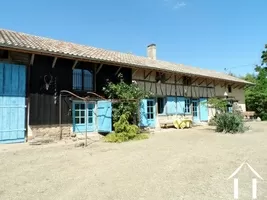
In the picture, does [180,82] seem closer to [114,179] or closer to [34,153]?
[34,153]

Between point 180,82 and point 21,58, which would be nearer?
point 21,58

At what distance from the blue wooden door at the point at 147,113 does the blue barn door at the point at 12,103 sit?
6.19 m

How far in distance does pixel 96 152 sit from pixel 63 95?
3910mm

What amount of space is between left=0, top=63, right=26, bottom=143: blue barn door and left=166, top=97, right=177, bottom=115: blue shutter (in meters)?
8.81

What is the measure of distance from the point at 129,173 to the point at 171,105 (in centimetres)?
1082

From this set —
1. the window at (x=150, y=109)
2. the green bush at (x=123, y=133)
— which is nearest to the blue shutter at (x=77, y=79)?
the green bush at (x=123, y=133)

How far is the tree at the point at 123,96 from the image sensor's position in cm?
1158

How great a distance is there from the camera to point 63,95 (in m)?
10.6

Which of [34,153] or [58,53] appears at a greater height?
[58,53]

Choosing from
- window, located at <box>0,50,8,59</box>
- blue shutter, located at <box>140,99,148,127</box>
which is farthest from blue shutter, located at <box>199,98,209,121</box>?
window, located at <box>0,50,8,59</box>

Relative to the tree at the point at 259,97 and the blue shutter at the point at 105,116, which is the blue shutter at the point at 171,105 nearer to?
the blue shutter at the point at 105,116

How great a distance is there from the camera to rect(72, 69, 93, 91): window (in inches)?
439

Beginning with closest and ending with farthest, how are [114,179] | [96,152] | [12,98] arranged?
[114,179]
[96,152]
[12,98]

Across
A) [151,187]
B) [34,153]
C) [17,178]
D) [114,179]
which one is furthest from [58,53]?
[151,187]
